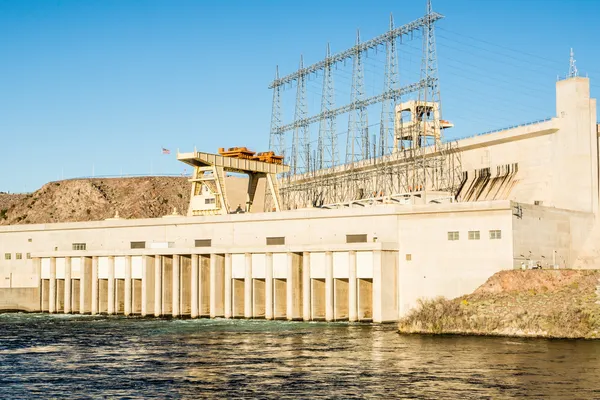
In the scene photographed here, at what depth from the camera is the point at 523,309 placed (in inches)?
2186

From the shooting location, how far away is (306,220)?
7362 cm

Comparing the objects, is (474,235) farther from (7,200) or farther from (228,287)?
(7,200)

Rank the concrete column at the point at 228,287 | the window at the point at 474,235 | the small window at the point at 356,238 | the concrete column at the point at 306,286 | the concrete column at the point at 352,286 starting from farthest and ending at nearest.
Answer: the concrete column at the point at 228,287, the small window at the point at 356,238, the concrete column at the point at 306,286, the concrete column at the point at 352,286, the window at the point at 474,235

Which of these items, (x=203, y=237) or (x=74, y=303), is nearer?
(x=203, y=237)

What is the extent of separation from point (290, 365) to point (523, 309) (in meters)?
20.7

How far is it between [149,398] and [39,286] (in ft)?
192

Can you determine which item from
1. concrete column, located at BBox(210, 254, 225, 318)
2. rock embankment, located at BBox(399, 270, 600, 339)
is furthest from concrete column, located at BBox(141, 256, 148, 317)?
rock embankment, located at BBox(399, 270, 600, 339)

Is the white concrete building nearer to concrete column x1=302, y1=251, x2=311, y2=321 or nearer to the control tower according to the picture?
concrete column x1=302, y1=251, x2=311, y2=321

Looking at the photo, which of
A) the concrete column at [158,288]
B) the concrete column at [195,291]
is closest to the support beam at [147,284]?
the concrete column at [158,288]

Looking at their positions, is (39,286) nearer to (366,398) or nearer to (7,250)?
(7,250)

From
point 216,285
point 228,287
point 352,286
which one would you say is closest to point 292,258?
point 352,286

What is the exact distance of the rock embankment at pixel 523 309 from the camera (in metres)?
52.9

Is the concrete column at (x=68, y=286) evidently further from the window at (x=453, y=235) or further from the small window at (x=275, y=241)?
the window at (x=453, y=235)

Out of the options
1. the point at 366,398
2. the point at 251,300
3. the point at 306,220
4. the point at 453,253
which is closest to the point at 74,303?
the point at 251,300
